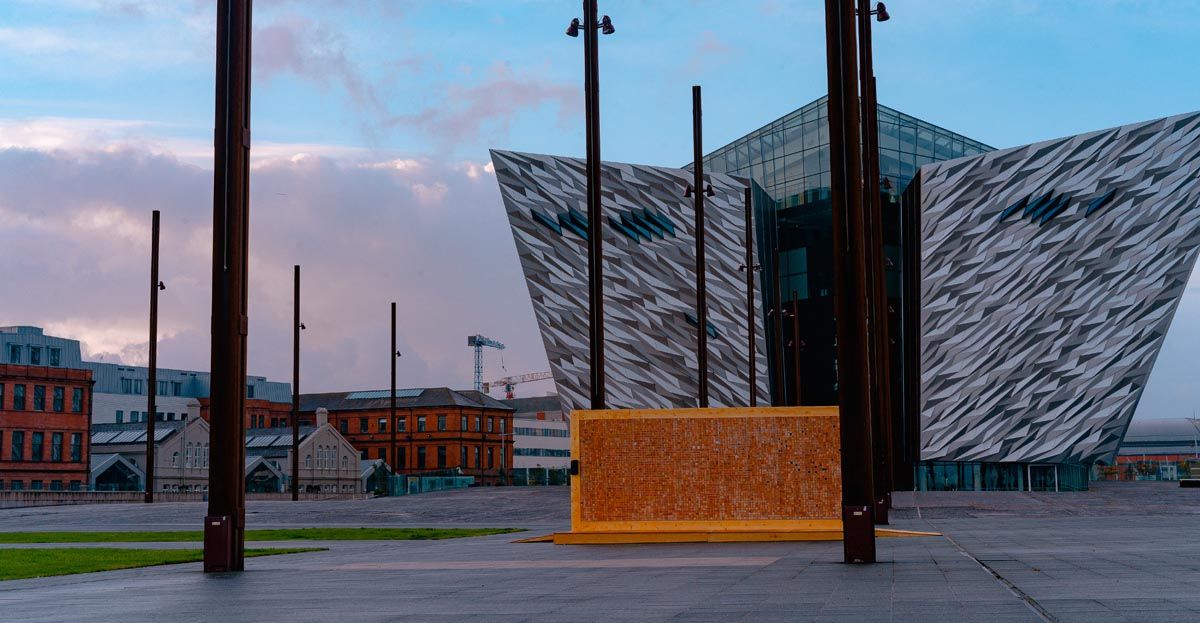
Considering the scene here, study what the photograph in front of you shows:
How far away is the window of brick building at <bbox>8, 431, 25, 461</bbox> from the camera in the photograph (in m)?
91.8

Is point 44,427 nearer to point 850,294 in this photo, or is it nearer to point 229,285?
point 229,285

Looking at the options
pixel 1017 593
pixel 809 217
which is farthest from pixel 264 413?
pixel 1017 593

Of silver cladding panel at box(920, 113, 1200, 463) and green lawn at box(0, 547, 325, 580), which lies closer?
green lawn at box(0, 547, 325, 580)

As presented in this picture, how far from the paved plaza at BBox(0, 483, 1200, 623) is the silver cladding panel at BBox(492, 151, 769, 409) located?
136 feet

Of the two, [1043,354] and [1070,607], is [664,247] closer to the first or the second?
[1043,354]

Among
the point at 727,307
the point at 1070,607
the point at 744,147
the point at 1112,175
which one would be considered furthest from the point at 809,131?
the point at 1070,607

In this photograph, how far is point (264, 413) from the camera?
141m

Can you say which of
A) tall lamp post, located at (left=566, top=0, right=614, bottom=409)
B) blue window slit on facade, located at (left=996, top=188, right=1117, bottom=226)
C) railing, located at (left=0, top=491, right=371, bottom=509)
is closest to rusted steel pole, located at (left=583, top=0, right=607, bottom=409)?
tall lamp post, located at (left=566, top=0, right=614, bottom=409)

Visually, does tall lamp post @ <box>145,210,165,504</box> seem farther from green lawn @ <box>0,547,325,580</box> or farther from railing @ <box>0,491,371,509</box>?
green lawn @ <box>0,547,325,580</box>

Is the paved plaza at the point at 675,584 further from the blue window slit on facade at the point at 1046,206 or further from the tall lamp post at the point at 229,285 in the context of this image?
the blue window slit on facade at the point at 1046,206

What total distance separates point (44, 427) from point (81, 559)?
78998mm

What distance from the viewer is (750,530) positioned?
25.3 m

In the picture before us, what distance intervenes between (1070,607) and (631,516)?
15931 millimetres

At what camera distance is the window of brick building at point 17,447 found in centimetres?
9175
